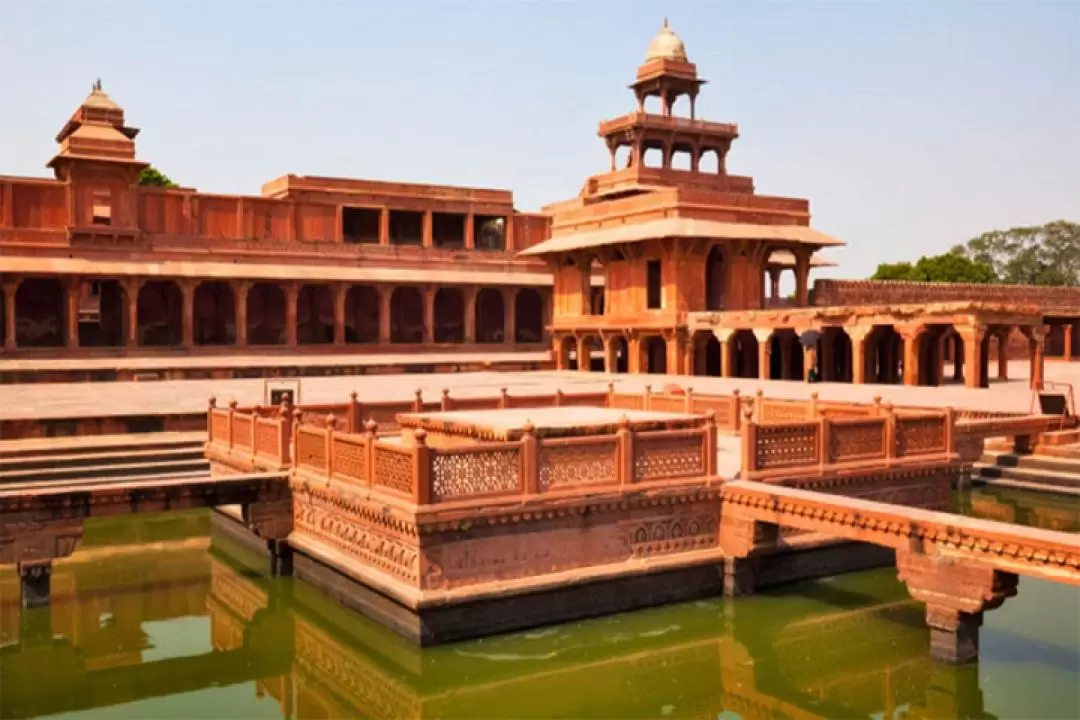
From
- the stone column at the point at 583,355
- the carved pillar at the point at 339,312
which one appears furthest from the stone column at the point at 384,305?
the stone column at the point at 583,355

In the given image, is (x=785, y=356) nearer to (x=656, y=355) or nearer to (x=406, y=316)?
(x=656, y=355)

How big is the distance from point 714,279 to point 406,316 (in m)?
15.0

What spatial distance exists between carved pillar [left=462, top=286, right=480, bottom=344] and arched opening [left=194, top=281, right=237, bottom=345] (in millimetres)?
8820

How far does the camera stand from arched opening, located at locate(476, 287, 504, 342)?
46375mm

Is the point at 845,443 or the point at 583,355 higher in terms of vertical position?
the point at 583,355

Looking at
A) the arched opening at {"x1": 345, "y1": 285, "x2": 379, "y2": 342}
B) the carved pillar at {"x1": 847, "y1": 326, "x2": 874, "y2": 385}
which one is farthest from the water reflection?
Result: the arched opening at {"x1": 345, "y1": 285, "x2": 379, "y2": 342}

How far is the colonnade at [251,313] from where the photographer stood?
35.7 meters

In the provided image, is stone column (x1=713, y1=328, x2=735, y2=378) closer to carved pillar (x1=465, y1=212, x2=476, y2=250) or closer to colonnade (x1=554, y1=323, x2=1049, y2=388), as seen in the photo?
colonnade (x1=554, y1=323, x2=1049, y2=388)

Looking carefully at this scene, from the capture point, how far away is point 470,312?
41.9m

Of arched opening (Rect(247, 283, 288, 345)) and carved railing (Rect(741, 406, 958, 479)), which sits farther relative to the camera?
arched opening (Rect(247, 283, 288, 345))

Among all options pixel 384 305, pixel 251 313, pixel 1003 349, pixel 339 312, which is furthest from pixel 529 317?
pixel 1003 349

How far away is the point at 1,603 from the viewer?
1217cm

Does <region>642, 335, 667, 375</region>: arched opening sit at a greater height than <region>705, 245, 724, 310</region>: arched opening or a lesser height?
lesser

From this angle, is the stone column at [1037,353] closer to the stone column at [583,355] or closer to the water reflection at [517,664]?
the stone column at [583,355]
